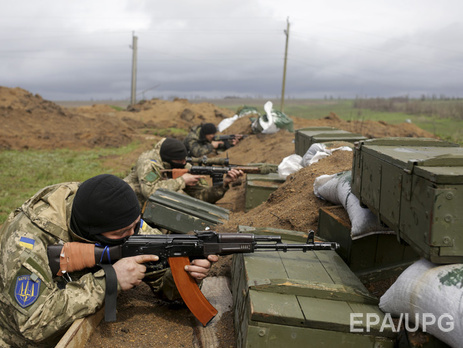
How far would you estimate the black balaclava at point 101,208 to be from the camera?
2.81 m

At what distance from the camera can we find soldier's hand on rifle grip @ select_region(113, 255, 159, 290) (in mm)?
2959

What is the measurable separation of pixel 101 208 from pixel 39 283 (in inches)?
23.4

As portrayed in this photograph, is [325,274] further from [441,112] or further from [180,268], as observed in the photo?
[441,112]

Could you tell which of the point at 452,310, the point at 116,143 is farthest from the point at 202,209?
the point at 116,143

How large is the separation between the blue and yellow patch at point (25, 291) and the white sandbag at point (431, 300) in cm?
214

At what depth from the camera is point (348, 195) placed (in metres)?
3.84

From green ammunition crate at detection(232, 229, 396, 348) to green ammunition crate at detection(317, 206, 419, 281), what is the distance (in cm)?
40

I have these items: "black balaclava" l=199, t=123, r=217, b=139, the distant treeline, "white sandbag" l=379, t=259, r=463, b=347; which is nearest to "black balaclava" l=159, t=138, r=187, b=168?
"white sandbag" l=379, t=259, r=463, b=347

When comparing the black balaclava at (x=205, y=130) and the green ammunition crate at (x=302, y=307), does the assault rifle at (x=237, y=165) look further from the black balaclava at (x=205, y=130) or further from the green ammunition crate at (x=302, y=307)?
the green ammunition crate at (x=302, y=307)

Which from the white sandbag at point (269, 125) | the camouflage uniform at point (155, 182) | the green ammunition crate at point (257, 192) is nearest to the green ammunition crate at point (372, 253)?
the green ammunition crate at point (257, 192)

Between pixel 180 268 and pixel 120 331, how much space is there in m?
0.62

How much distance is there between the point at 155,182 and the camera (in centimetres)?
659

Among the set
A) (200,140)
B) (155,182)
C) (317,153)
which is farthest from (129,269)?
(200,140)

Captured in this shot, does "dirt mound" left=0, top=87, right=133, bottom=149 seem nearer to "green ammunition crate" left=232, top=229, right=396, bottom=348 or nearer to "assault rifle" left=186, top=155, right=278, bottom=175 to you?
"assault rifle" left=186, top=155, right=278, bottom=175
